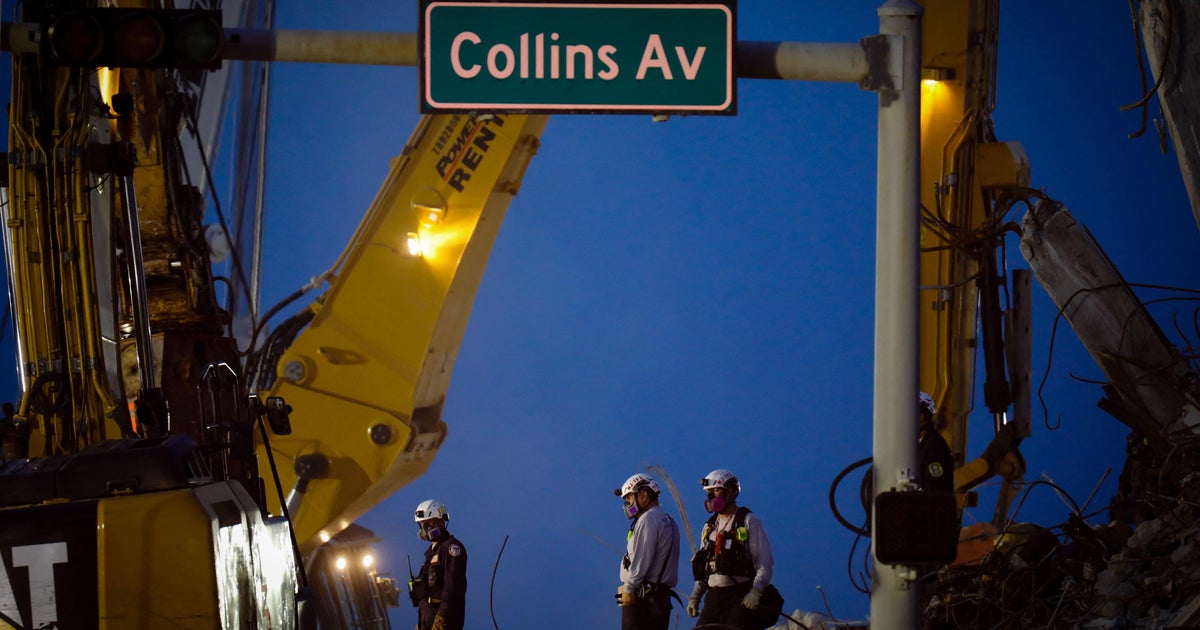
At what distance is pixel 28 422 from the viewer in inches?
298

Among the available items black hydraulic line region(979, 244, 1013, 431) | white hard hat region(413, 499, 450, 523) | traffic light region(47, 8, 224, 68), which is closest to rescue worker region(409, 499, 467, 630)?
white hard hat region(413, 499, 450, 523)

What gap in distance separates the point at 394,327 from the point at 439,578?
7.01ft

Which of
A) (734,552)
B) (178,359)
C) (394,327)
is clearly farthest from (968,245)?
(178,359)

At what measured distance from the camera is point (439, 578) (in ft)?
36.6

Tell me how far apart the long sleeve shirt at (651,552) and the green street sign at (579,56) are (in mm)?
4936

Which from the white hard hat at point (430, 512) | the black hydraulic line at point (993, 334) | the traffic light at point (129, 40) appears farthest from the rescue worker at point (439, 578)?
the traffic light at point (129, 40)

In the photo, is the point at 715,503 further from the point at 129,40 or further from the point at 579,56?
the point at 129,40

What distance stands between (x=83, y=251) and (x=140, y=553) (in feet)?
8.75

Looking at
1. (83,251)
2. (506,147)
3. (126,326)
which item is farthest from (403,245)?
(83,251)

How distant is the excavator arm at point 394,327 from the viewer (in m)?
11.5

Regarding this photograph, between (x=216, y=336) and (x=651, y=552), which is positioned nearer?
(x=651, y=552)

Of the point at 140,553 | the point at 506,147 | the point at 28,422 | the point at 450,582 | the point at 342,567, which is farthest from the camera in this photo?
the point at 342,567

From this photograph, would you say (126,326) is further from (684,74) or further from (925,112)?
(925,112)

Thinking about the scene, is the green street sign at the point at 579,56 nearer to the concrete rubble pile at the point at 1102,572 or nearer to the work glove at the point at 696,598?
the concrete rubble pile at the point at 1102,572
